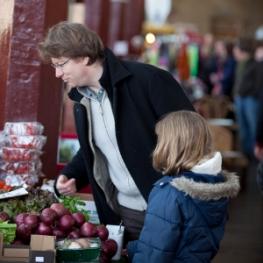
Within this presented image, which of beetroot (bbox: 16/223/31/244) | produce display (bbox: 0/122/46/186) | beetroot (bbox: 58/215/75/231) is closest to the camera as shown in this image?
beetroot (bbox: 16/223/31/244)

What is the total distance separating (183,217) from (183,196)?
96mm

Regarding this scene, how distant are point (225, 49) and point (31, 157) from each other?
1362 centimetres

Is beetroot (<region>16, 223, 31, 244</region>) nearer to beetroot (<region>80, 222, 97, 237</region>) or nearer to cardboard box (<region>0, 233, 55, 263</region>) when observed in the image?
cardboard box (<region>0, 233, 55, 263</region>)

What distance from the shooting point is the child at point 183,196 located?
11.8 ft

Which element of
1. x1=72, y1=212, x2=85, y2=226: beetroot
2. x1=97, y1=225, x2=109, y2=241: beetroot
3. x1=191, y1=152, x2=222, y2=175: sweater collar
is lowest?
x1=97, y1=225, x2=109, y2=241: beetroot

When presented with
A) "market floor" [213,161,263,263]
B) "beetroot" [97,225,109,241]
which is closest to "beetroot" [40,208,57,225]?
"beetroot" [97,225,109,241]

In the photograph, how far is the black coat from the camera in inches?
166

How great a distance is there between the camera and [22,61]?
5.24m

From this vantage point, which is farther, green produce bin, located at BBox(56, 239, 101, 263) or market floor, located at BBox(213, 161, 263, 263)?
market floor, located at BBox(213, 161, 263, 263)

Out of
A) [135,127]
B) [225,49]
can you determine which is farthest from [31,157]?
[225,49]

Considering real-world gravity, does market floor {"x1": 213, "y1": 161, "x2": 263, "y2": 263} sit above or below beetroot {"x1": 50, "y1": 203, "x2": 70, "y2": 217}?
below

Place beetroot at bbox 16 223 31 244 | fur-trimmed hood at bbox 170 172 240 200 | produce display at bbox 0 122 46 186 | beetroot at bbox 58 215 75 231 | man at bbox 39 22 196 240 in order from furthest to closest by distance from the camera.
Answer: produce display at bbox 0 122 46 186 < man at bbox 39 22 196 240 < beetroot at bbox 58 215 75 231 < beetroot at bbox 16 223 31 244 < fur-trimmed hood at bbox 170 172 240 200

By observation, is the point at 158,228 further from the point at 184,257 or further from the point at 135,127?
the point at 135,127

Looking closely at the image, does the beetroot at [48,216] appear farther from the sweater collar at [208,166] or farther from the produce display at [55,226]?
the sweater collar at [208,166]
